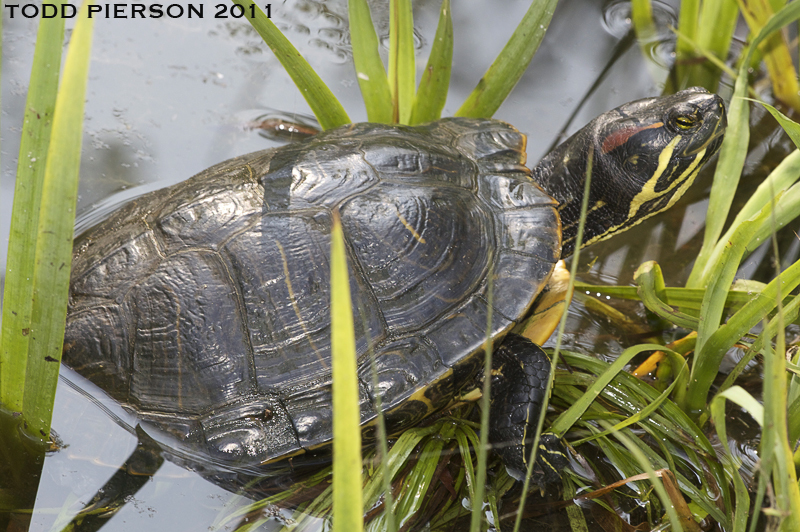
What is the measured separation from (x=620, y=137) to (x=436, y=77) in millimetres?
1070

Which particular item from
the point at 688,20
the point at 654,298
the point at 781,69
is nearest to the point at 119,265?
the point at 654,298

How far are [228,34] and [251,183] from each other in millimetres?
2396

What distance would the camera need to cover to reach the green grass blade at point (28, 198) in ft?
5.20

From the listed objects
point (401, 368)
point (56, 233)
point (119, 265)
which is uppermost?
point (119, 265)

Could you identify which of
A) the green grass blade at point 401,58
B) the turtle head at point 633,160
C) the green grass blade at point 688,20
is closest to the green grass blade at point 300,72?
the green grass blade at point 401,58

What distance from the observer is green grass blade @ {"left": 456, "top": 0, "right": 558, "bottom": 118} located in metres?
2.90

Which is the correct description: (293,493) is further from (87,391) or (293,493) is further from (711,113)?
(711,113)

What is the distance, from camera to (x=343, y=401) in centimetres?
103

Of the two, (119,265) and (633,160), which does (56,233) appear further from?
(633,160)

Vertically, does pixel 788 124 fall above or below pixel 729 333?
above

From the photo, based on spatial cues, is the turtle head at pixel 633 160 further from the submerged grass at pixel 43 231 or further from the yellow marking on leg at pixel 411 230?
the submerged grass at pixel 43 231

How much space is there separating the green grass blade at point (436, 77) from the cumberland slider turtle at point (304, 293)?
0.71 metres

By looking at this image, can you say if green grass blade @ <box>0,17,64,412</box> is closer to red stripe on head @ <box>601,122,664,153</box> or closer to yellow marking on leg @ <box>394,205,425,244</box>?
yellow marking on leg @ <box>394,205,425,244</box>

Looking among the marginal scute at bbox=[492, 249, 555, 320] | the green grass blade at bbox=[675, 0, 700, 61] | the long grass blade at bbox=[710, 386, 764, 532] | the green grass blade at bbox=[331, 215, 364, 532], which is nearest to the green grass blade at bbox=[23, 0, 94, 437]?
the green grass blade at bbox=[331, 215, 364, 532]
